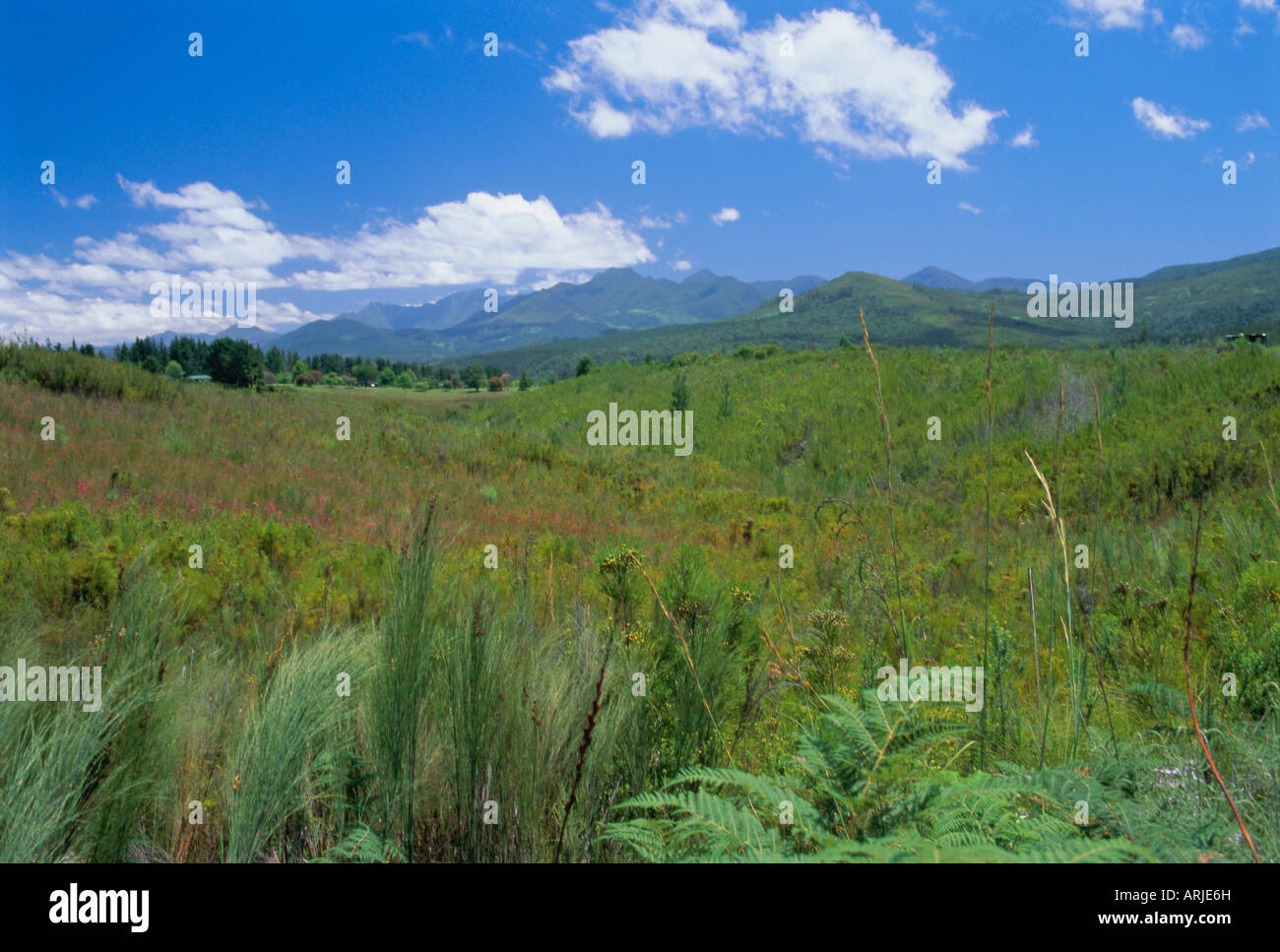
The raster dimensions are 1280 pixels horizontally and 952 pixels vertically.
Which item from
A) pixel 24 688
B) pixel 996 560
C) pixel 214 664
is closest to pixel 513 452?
pixel 996 560

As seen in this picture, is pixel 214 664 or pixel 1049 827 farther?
pixel 214 664

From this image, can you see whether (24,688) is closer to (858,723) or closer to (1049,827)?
(858,723)

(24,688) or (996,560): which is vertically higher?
(24,688)

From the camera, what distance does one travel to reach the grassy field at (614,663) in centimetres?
136

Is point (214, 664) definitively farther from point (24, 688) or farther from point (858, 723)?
point (858, 723)

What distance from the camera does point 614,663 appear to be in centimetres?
218

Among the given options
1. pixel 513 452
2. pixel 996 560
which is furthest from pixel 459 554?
pixel 513 452

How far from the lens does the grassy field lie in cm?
136

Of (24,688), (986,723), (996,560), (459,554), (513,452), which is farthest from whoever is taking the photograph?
(513,452)

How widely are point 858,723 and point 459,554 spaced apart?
5.07m

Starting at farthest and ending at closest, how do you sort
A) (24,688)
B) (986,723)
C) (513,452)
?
(513,452) → (986,723) → (24,688)
